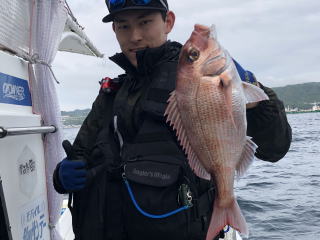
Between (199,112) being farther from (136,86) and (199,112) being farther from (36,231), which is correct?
(36,231)

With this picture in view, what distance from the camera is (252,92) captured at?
2072 millimetres

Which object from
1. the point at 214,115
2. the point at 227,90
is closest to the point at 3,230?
the point at 214,115

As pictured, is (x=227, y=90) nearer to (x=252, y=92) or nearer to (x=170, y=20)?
(x=252, y=92)

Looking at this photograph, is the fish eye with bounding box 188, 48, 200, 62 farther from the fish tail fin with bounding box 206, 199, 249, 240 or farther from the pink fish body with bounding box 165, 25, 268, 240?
the fish tail fin with bounding box 206, 199, 249, 240

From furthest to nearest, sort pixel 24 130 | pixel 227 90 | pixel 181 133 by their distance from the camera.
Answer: pixel 24 130, pixel 181 133, pixel 227 90

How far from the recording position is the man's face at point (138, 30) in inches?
101

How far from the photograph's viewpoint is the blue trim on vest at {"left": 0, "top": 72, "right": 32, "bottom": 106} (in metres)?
3.13

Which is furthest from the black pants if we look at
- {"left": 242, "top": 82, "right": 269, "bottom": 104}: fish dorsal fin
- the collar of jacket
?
{"left": 242, "top": 82, "right": 269, "bottom": 104}: fish dorsal fin

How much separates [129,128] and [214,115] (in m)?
0.75

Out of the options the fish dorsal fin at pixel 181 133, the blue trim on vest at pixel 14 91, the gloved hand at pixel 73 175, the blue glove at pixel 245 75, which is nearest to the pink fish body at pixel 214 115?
the fish dorsal fin at pixel 181 133

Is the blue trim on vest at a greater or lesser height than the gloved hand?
greater

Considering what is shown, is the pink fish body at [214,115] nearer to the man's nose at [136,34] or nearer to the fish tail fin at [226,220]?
the fish tail fin at [226,220]

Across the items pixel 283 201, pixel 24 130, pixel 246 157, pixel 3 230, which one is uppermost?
pixel 24 130

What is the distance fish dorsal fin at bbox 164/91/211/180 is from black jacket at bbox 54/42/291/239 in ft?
1.62
